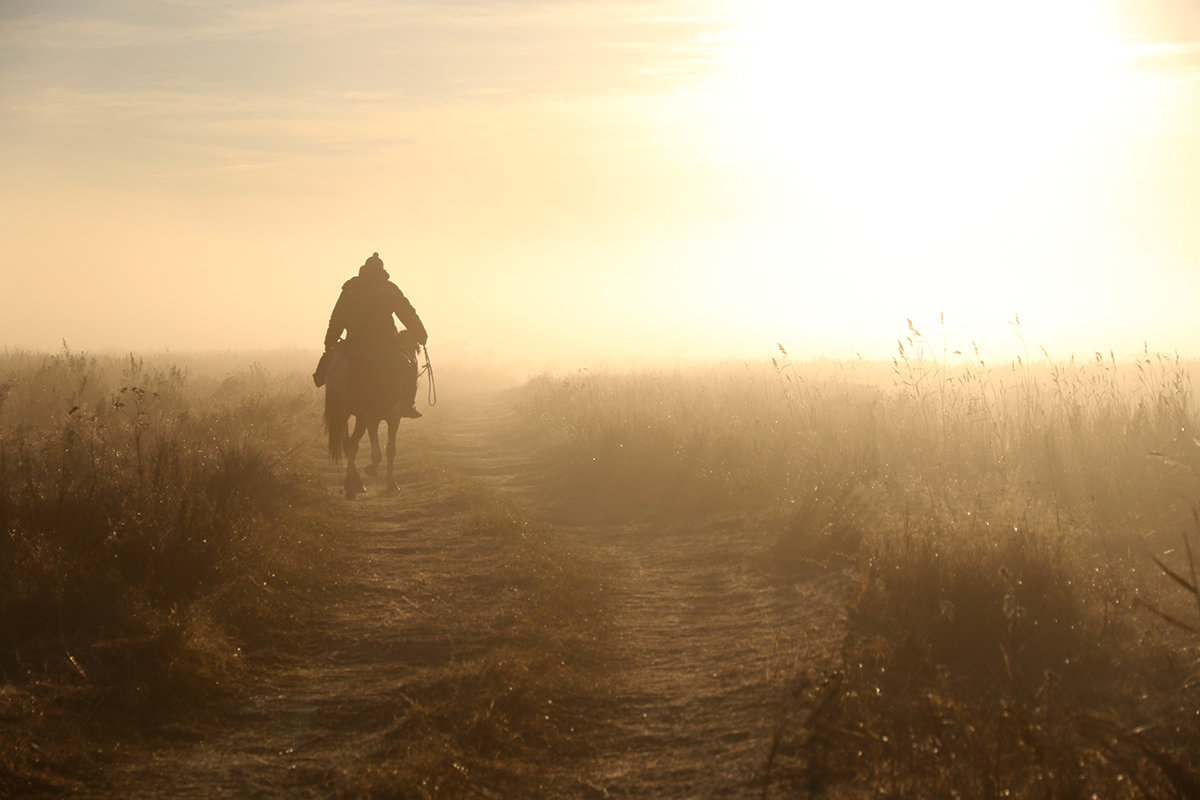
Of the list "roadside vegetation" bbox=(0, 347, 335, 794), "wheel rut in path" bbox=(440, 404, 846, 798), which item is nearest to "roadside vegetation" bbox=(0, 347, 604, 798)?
"roadside vegetation" bbox=(0, 347, 335, 794)

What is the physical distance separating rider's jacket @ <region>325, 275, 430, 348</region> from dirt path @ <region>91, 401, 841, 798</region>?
2772 mm

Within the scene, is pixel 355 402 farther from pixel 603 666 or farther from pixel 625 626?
pixel 603 666

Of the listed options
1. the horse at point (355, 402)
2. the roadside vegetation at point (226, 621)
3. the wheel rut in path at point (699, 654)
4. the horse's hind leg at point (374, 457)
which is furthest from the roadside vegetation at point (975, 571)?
the horse at point (355, 402)

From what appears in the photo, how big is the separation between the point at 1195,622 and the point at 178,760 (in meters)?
5.88

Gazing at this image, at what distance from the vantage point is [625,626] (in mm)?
6547

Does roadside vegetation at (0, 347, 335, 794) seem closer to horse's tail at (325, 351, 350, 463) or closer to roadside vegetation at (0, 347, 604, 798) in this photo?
roadside vegetation at (0, 347, 604, 798)

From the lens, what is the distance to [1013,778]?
11.9 feet

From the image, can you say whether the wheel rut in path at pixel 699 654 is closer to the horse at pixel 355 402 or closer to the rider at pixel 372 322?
the horse at pixel 355 402

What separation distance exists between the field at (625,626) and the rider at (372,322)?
162cm

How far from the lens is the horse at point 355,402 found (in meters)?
Answer: 11.1

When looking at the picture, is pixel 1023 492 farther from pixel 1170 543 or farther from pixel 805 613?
pixel 805 613

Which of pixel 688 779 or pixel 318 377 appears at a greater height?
pixel 318 377

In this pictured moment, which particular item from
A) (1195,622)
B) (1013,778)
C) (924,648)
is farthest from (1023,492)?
(1013,778)

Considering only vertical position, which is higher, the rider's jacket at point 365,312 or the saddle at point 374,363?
the rider's jacket at point 365,312
